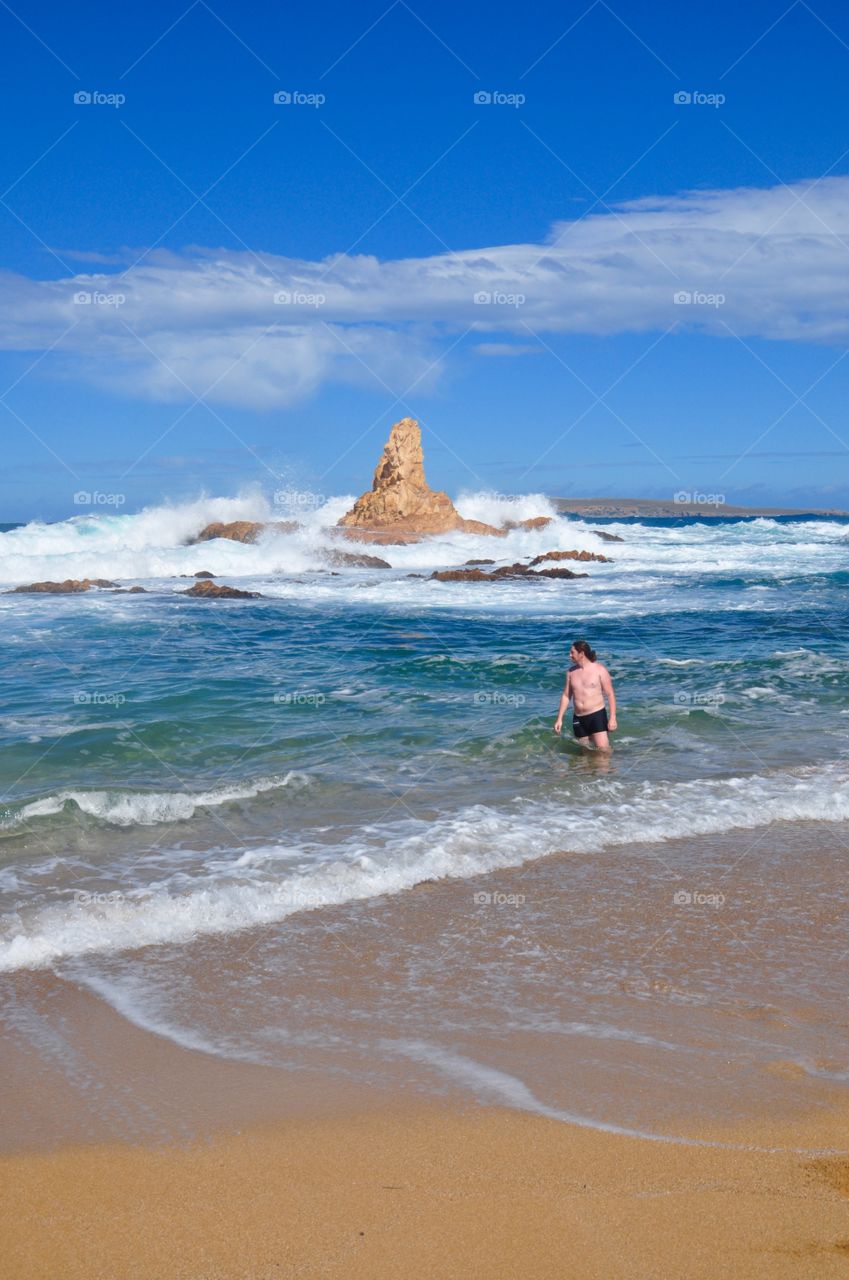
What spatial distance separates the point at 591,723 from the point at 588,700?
0.25 meters

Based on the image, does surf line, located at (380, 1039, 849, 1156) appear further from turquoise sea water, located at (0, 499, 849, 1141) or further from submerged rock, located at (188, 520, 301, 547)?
submerged rock, located at (188, 520, 301, 547)

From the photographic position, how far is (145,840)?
7.54m

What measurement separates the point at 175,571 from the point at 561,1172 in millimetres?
34649

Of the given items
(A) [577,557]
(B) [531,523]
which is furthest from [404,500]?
(A) [577,557]

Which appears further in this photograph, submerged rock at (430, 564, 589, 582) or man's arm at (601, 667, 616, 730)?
submerged rock at (430, 564, 589, 582)

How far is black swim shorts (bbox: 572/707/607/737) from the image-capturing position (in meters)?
10.3

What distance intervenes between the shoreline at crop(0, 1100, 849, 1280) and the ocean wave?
15.0ft

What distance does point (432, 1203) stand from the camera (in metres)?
3.33

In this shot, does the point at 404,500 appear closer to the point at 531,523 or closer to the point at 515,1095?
the point at 531,523

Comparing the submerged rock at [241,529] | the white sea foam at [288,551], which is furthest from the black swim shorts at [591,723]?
the submerged rock at [241,529]

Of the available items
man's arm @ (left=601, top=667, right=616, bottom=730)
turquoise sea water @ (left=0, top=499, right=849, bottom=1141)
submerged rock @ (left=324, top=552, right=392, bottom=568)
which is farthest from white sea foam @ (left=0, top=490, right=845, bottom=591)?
man's arm @ (left=601, top=667, right=616, bottom=730)

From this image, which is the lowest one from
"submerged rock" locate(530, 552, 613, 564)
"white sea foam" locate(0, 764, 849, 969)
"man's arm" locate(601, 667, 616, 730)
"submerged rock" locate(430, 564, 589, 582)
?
"white sea foam" locate(0, 764, 849, 969)

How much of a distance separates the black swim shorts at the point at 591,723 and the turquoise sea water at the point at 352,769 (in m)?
0.29

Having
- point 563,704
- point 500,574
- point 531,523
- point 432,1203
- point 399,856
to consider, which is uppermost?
point 531,523
